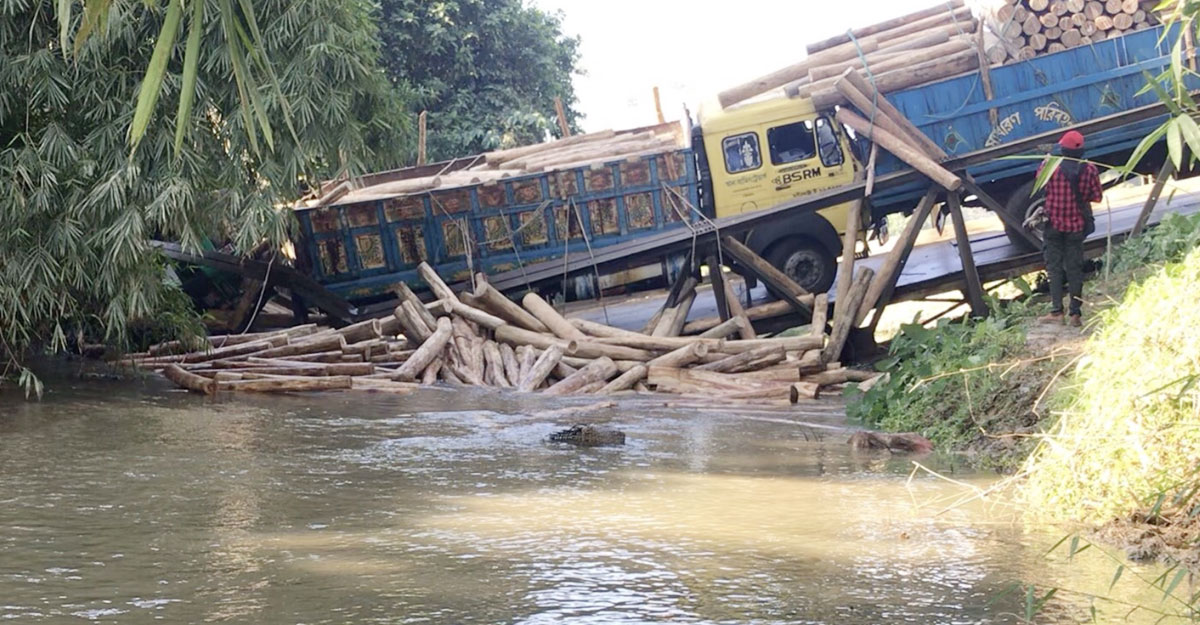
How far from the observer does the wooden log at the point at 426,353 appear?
1452 centimetres

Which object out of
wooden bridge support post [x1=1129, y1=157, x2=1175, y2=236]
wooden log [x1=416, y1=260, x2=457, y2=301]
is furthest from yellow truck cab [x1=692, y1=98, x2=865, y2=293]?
wooden bridge support post [x1=1129, y1=157, x2=1175, y2=236]

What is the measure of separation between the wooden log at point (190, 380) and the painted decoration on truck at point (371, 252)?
4.81 m

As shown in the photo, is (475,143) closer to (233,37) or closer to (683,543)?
(683,543)

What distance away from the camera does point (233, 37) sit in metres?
2.98

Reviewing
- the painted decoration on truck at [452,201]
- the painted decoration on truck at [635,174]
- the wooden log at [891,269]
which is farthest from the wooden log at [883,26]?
the painted decoration on truck at [452,201]

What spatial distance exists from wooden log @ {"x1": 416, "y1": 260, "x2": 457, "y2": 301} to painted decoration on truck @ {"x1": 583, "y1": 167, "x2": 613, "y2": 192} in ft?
8.83

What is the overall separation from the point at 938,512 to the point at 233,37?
19.0 feet

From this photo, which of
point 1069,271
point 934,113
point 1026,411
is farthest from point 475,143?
point 1026,411

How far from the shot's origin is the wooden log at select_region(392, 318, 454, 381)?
1452 centimetres

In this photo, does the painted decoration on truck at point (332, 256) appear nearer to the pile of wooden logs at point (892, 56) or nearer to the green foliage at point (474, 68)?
the pile of wooden logs at point (892, 56)

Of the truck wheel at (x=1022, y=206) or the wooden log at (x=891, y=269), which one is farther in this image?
→ the truck wheel at (x=1022, y=206)

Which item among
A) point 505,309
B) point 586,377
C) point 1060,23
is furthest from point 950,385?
point 1060,23

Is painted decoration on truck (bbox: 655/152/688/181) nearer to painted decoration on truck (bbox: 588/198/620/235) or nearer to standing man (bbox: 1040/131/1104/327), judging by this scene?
→ painted decoration on truck (bbox: 588/198/620/235)

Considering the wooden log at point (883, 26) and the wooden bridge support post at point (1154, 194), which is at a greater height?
the wooden log at point (883, 26)
